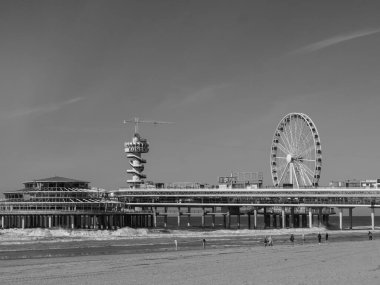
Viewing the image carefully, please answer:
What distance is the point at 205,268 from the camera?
44562 mm

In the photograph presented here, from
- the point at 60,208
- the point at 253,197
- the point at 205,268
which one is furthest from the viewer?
A: the point at 253,197

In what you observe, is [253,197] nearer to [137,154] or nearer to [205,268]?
[137,154]

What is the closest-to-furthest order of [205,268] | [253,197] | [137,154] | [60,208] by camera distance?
[205,268] < [60,208] < [253,197] < [137,154]

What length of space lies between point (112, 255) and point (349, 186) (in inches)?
3322

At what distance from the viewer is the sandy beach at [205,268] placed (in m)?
38.2

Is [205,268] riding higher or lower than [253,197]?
lower

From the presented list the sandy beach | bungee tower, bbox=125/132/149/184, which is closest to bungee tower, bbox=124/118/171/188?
bungee tower, bbox=125/132/149/184

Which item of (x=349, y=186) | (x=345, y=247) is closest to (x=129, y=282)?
(x=345, y=247)

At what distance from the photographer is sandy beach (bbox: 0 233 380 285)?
38219 mm

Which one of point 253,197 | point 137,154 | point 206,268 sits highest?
point 137,154

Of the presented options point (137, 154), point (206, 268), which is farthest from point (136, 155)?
point (206, 268)

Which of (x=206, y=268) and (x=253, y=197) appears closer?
(x=206, y=268)

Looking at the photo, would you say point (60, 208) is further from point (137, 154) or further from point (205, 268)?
point (205, 268)

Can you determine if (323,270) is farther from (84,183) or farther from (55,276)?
(84,183)
